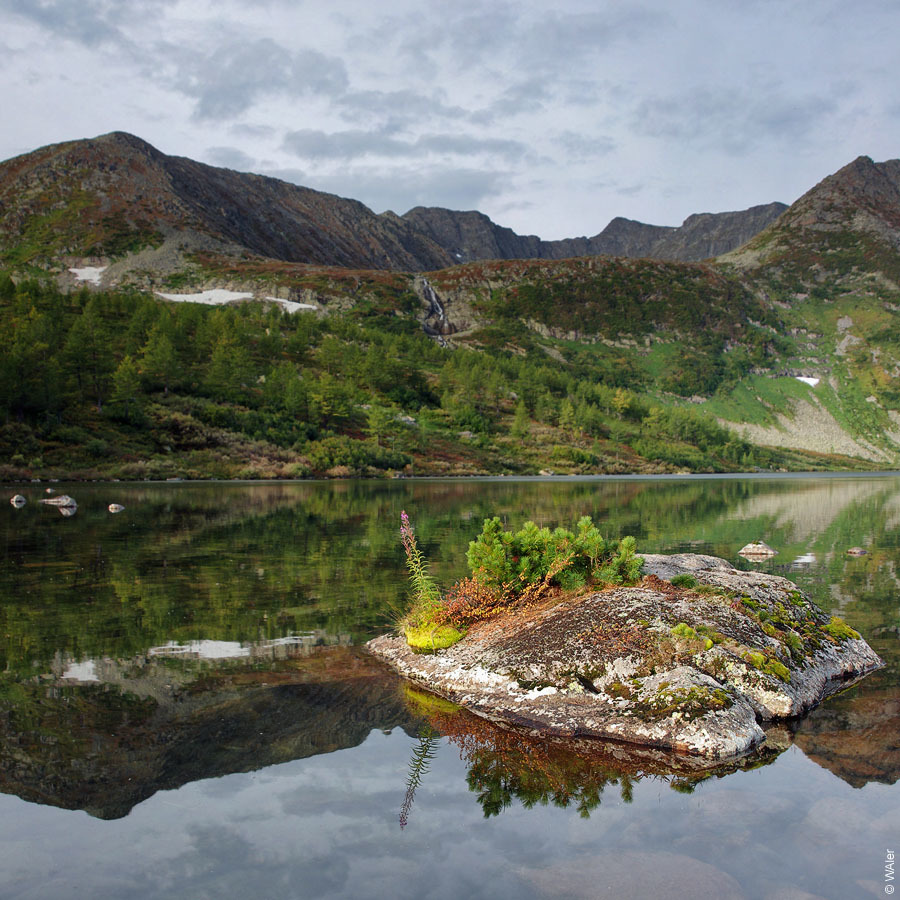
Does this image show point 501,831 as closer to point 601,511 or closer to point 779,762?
point 779,762

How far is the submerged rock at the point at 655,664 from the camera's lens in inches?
347

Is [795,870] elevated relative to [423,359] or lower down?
lower down

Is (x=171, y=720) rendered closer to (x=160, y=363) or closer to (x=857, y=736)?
(x=857, y=736)

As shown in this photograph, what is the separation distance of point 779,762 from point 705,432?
17200 centimetres

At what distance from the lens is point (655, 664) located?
31.9 feet

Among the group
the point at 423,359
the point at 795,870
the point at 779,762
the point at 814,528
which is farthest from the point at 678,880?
the point at 423,359

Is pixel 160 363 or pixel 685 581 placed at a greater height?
pixel 160 363

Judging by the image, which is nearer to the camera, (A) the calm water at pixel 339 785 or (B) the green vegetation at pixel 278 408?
(A) the calm water at pixel 339 785

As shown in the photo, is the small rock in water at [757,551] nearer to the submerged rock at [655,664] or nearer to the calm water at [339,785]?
the calm water at [339,785]

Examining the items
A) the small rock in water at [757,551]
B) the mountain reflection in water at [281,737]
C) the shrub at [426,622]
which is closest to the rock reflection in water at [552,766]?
the mountain reflection in water at [281,737]

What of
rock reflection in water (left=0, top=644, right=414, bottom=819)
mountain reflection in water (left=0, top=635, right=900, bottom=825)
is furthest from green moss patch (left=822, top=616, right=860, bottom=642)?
rock reflection in water (left=0, top=644, right=414, bottom=819)

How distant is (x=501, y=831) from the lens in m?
6.42

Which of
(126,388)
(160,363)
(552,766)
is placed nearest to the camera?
(552,766)

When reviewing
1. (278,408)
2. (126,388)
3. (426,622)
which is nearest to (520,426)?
(278,408)
